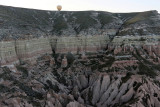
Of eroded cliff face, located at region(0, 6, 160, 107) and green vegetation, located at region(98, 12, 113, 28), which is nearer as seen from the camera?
eroded cliff face, located at region(0, 6, 160, 107)

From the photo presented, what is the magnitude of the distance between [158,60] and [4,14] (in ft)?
196

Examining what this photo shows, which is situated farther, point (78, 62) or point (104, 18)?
point (104, 18)

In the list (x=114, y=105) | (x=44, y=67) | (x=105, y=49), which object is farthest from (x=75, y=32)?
(x=114, y=105)

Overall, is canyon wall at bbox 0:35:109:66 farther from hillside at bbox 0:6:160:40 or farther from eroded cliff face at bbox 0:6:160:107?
Result: hillside at bbox 0:6:160:40

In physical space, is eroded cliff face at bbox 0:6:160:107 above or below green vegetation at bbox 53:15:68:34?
below

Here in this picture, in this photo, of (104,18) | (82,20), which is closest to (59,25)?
(82,20)

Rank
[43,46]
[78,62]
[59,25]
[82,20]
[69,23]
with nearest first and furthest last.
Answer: [78,62] → [43,46] → [59,25] → [69,23] → [82,20]

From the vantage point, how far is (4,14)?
3883 inches

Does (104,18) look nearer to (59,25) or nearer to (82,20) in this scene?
(82,20)

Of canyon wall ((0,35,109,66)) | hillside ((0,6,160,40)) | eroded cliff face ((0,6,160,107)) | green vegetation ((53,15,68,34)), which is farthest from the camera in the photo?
green vegetation ((53,15,68,34))

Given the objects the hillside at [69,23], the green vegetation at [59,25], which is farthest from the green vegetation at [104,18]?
the green vegetation at [59,25]

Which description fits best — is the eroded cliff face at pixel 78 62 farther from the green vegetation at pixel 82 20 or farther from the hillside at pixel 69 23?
the green vegetation at pixel 82 20

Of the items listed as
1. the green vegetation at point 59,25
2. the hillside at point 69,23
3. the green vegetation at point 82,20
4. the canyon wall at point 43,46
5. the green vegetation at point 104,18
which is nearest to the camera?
the canyon wall at point 43,46

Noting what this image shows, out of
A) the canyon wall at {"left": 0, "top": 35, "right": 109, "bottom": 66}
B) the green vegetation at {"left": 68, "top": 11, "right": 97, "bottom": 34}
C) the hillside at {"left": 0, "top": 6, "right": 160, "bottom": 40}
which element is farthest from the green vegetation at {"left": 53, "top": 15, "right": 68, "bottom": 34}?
the canyon wall at {"left": 0, "top": 35, "right": 109, "bottom": 66}
